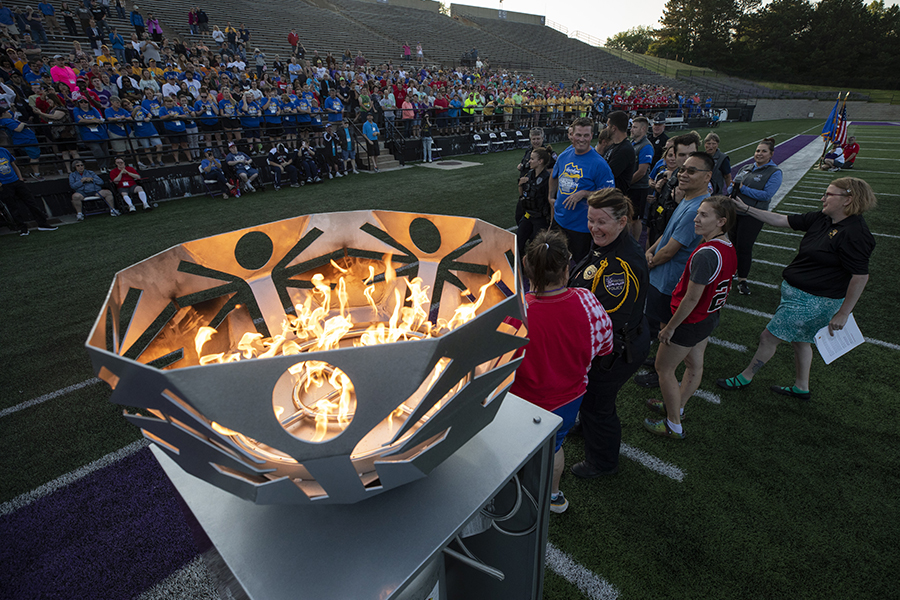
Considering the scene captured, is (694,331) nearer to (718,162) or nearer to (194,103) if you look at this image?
(718,162)

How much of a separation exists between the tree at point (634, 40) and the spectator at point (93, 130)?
7519 centimetres

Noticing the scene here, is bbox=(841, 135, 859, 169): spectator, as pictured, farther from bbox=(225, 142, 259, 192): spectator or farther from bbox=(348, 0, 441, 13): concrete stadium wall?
bbox=(348, 0, 441, 13): concrete stadium wall

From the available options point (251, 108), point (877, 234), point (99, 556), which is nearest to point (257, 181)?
point (251, 108)

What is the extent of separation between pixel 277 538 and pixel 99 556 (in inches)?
80.4

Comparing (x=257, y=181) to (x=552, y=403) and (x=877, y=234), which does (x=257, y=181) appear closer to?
(x=552, y=403)

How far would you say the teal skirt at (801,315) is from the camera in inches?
117

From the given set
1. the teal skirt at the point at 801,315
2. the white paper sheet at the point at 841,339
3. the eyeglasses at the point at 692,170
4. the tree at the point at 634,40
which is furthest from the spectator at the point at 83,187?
the tree at the point at 634,40

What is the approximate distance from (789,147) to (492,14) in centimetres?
4071

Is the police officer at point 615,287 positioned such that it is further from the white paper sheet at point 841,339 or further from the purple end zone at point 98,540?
the purple end zone at point 98,540

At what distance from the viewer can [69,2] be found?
52.5 ft

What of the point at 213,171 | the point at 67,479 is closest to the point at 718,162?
the point at 67,479

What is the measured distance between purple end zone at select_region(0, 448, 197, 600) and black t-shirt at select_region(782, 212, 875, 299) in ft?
14.4

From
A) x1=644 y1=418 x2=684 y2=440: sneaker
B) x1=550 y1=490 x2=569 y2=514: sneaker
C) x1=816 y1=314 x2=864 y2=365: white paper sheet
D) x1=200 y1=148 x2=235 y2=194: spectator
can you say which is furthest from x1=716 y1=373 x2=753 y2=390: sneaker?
x1=200 y1=148 x2=235 y2=194: spectator

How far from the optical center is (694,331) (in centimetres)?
273
